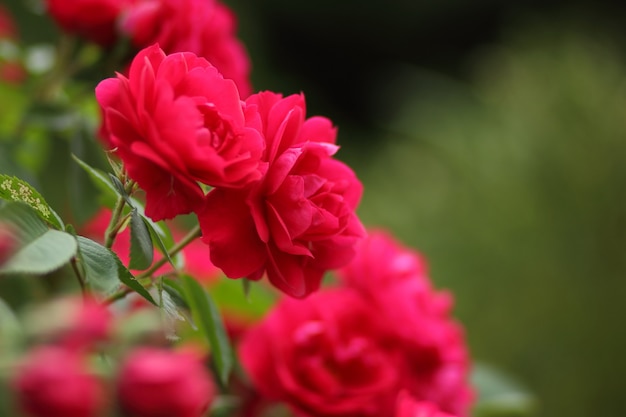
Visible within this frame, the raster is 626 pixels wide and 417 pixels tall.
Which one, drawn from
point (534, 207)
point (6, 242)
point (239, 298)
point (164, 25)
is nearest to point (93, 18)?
point (164, 25)

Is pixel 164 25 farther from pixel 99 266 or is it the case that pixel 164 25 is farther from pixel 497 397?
pixel 497 397

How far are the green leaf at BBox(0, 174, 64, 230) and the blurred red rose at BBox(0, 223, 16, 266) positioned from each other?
1.4 inches

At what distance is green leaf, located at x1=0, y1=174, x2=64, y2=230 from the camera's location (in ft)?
0.95

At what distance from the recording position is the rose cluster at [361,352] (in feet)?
1.38

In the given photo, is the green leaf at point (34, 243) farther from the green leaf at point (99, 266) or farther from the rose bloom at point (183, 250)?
the rose bloom at point (183, 250)

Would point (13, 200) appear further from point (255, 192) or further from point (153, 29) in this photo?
point (153, 29)

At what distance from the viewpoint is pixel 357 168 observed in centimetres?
247

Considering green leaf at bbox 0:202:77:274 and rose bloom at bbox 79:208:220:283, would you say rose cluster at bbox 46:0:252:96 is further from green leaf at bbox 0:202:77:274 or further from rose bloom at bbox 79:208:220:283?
green leaf at bbox 0:202:77:274

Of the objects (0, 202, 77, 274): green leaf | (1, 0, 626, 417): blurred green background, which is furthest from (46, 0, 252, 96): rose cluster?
(1, 0, 626, 417): blurred green background

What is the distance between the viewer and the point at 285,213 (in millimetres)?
302

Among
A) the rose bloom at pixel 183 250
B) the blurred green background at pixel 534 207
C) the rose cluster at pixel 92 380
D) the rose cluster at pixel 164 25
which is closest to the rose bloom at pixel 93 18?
the rose cluster at pixel 164 25

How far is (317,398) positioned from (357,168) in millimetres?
2071

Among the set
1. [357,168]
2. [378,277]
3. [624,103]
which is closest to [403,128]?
[357,168]

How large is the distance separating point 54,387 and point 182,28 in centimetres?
33
